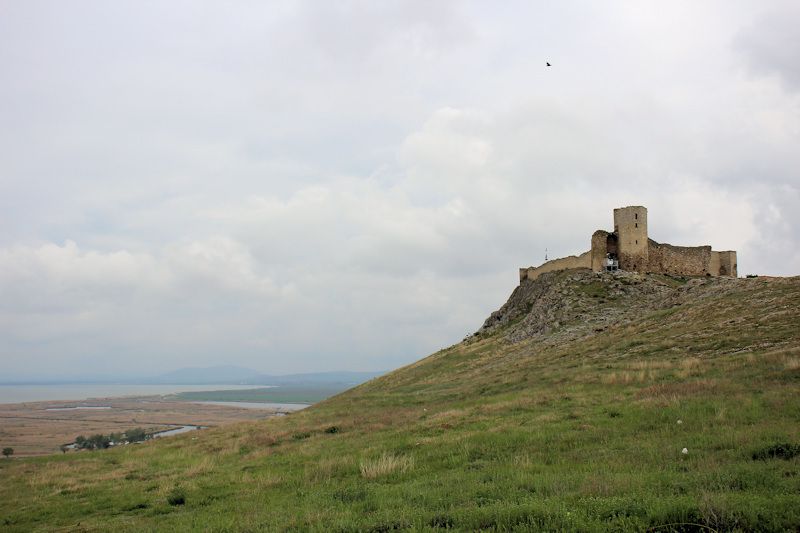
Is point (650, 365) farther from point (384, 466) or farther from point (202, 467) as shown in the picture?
point (202, 467)

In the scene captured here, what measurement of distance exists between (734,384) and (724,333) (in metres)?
9.99

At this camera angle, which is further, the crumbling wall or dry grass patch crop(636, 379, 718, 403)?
the crumbling wall

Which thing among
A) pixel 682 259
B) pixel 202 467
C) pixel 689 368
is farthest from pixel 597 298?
Result: pixel 202 467

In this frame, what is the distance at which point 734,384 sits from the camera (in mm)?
15328

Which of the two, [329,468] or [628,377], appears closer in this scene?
[329,468]

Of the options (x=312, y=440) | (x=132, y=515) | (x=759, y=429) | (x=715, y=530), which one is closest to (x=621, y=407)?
(x=759, y=429)

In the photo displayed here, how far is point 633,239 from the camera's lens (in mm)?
50375

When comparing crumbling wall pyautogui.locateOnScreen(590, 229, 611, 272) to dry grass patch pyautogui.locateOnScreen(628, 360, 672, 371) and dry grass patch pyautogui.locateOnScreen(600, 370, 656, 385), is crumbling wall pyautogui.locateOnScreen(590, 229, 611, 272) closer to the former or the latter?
dry grass patch pyautogui.locateOnScreen(628, 360, 672, 371)

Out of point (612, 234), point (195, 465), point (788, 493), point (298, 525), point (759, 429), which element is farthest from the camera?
point (612, 234)

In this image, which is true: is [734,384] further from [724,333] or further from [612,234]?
[612,234]

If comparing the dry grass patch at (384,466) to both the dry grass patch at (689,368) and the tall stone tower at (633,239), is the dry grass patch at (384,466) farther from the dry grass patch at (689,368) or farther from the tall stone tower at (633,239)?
the tall stone tower at (633,239)

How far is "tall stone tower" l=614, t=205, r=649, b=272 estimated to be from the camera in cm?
4997

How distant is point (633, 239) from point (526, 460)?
1741 inches

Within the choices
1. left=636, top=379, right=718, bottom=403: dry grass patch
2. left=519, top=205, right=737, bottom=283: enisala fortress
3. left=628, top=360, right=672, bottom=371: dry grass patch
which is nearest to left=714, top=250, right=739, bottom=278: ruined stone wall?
left=519, top=205, right=737, bottom=283: enisala fortress
